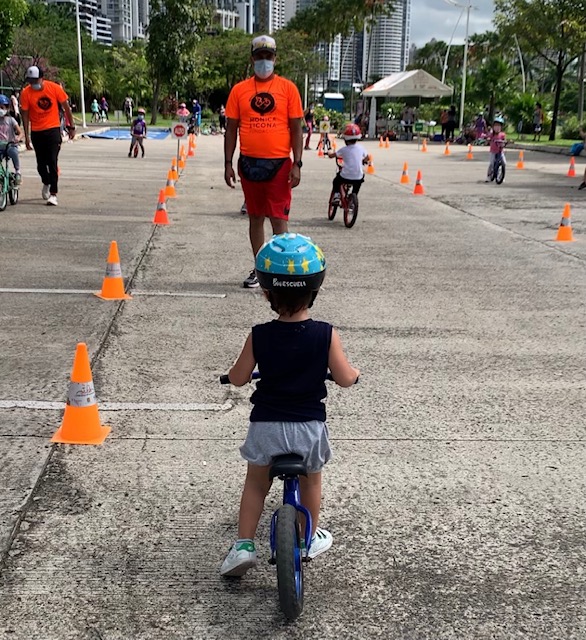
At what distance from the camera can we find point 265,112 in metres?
7.19

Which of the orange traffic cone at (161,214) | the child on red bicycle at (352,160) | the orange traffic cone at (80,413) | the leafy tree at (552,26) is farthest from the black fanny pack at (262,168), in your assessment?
the leafy tree at (552,26)

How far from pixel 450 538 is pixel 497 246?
311 inches

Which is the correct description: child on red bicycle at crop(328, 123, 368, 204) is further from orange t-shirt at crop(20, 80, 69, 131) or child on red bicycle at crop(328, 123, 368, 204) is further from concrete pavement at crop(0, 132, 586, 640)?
orange t-shirt at crop(20, 80, 69, 131)

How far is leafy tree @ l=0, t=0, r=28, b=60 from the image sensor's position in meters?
22.8

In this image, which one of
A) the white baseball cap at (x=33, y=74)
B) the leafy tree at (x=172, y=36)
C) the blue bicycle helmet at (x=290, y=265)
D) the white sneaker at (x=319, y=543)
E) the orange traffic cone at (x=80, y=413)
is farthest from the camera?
the leafy tree at (x=172, y=36)

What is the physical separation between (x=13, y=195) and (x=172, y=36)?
45074 millimetres

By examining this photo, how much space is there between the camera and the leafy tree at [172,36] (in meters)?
54.2

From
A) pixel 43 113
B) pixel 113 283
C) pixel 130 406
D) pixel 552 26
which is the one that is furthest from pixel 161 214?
pixel 552 26

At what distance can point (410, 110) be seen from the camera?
153 feet

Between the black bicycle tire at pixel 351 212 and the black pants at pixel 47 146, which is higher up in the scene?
the black pants at pixel 47 146

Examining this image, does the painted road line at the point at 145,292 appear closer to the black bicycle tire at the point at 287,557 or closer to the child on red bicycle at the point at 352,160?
the black bicycle tire at the point at 287,557

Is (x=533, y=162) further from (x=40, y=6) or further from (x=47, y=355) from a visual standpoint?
(x=40, y=6)

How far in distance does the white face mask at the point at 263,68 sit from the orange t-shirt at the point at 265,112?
0.08m

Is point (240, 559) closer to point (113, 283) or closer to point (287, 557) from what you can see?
point (287, 557)
